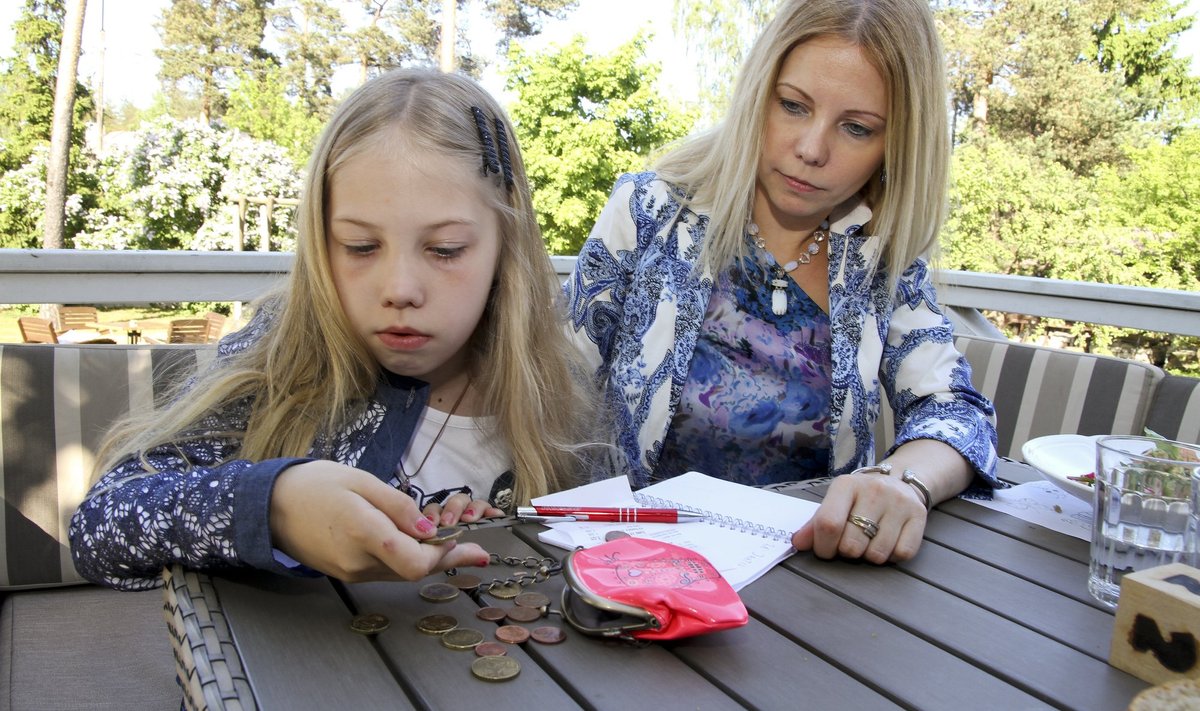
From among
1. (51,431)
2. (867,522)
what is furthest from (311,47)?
(867,522)

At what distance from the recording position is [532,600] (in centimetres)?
88

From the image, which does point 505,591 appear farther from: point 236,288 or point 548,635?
point 236,288

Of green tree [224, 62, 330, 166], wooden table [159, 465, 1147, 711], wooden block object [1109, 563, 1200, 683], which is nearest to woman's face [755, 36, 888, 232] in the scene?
wooden table [159, 465, 1147, 711]

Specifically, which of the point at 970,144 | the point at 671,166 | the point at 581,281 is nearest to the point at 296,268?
the point at 581,281

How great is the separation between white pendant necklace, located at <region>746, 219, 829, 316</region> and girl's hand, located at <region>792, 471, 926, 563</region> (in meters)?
0.71

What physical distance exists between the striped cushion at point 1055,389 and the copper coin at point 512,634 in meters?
2.03

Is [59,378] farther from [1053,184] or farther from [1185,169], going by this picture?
[1053,184]

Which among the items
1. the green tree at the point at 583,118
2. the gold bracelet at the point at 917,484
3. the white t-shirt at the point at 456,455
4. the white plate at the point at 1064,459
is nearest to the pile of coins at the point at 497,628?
the white t-shirt at the point at 456,455

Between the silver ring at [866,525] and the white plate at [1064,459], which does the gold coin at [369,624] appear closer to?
the silver ring at [866,525]

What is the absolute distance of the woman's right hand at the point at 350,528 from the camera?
81cm

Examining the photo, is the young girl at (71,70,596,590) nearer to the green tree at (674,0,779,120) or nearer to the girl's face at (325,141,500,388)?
the girl's face at (325,141,500,388)

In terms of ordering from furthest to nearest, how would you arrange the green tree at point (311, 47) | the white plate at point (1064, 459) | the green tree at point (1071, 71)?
the green tree at point (311, 47)
the green tree at point (1071, 71)
the white plate at point (1064, 459)

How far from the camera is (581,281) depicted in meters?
1.89

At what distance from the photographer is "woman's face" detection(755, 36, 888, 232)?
160 cm
